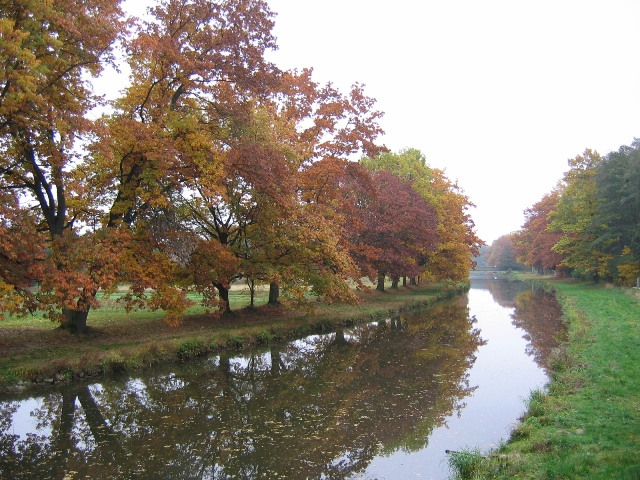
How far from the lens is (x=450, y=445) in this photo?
31.2 feet

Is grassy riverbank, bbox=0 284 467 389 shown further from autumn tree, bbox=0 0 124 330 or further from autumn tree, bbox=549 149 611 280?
autumn tree, bbox=549 149 611 280

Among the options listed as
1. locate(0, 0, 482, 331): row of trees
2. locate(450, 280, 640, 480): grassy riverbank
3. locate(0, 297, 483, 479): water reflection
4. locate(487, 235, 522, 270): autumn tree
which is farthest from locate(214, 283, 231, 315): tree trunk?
locate(487, 235, 522, 270): autumn tree

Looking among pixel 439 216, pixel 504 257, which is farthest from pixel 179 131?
pixel 504 257

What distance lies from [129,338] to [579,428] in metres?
14.3

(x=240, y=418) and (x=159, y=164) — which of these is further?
(x=159, y=164)

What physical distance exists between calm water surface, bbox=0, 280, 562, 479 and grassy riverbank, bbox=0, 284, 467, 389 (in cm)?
62

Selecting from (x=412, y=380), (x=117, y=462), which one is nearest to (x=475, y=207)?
(x=412, y=380)

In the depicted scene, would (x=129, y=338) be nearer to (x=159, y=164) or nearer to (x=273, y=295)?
(x=159, y=164)

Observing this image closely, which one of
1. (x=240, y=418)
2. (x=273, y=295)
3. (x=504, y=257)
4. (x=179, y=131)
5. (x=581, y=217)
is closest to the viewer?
(x=240, y=418)

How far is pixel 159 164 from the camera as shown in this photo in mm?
16016

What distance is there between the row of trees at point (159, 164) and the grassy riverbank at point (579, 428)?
1091 cm

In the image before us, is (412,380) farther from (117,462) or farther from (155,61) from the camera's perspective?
(155,61)

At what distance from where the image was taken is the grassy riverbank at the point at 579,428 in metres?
7.12

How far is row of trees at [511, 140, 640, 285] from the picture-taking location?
37.9 m
